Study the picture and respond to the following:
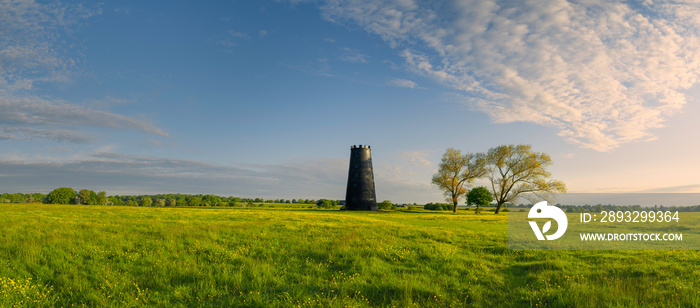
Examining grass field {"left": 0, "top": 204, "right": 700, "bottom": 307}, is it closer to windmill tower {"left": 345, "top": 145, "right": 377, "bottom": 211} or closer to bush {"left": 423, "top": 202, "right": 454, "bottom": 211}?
windmill tower {"left": 345, "top": 145, "right": 377, "bottom": 211}

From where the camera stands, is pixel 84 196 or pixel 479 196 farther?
pixel 84 196

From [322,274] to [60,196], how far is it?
116254mm

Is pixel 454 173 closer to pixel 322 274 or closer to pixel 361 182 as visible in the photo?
pixel 361 182

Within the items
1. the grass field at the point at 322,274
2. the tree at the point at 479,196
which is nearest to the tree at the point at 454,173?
the tree at the point at 479,196

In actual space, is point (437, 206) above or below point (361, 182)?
below

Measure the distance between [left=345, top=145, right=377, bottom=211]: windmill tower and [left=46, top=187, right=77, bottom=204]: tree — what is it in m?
85.8

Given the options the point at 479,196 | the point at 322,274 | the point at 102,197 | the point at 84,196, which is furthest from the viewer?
the point at 102,197

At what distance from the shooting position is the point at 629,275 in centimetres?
1115

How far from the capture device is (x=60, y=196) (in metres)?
94.6

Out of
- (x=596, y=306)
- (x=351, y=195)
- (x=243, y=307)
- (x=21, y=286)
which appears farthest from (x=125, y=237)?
(x=351, y=195)

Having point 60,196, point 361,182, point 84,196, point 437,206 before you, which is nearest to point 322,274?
point 361,182

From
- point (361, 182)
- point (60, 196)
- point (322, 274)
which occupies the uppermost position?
point (361, 182)

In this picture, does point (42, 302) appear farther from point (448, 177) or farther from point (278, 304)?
point (448, 177)

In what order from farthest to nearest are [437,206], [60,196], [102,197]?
[102,197]
[60,196]
[437,206]
